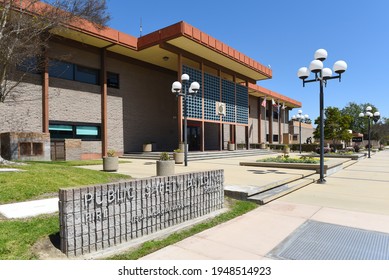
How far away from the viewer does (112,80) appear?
23.2m

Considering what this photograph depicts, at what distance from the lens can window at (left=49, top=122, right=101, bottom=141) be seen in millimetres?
19328

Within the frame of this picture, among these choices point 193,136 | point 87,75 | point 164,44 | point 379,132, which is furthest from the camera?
point 379,132

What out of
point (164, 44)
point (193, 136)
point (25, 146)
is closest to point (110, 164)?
point (25, 146)

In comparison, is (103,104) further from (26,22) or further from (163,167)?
(163,167)

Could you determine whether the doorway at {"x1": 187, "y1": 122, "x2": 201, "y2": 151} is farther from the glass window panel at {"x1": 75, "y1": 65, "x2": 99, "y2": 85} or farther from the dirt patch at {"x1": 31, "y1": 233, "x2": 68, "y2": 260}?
the dirt patch at {"x1": 31, "y1": 233, "x2": 68, "y2": 260}

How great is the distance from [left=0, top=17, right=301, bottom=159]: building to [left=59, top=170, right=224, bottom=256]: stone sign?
15.8 m

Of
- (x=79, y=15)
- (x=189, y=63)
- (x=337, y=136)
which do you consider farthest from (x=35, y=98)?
(x=337, y=136)

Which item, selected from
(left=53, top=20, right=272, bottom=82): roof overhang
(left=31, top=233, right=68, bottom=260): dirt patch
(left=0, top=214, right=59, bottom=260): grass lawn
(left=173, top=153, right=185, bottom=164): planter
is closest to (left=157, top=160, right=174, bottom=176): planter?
(left=0, top=214, right=59, bottom=260): grass lawn

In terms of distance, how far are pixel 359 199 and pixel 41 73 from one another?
1967cm

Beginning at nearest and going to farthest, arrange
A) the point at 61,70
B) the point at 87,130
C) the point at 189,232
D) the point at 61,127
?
1. the point at 189,232
2. the point at 61,127
3. the point at 61,70
4. the point at 87,130

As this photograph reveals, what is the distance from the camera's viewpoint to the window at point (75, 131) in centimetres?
1933

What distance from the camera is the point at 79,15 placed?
42.4ft

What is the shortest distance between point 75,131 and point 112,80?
18.6ft

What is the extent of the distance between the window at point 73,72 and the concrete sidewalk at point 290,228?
18.1 m
